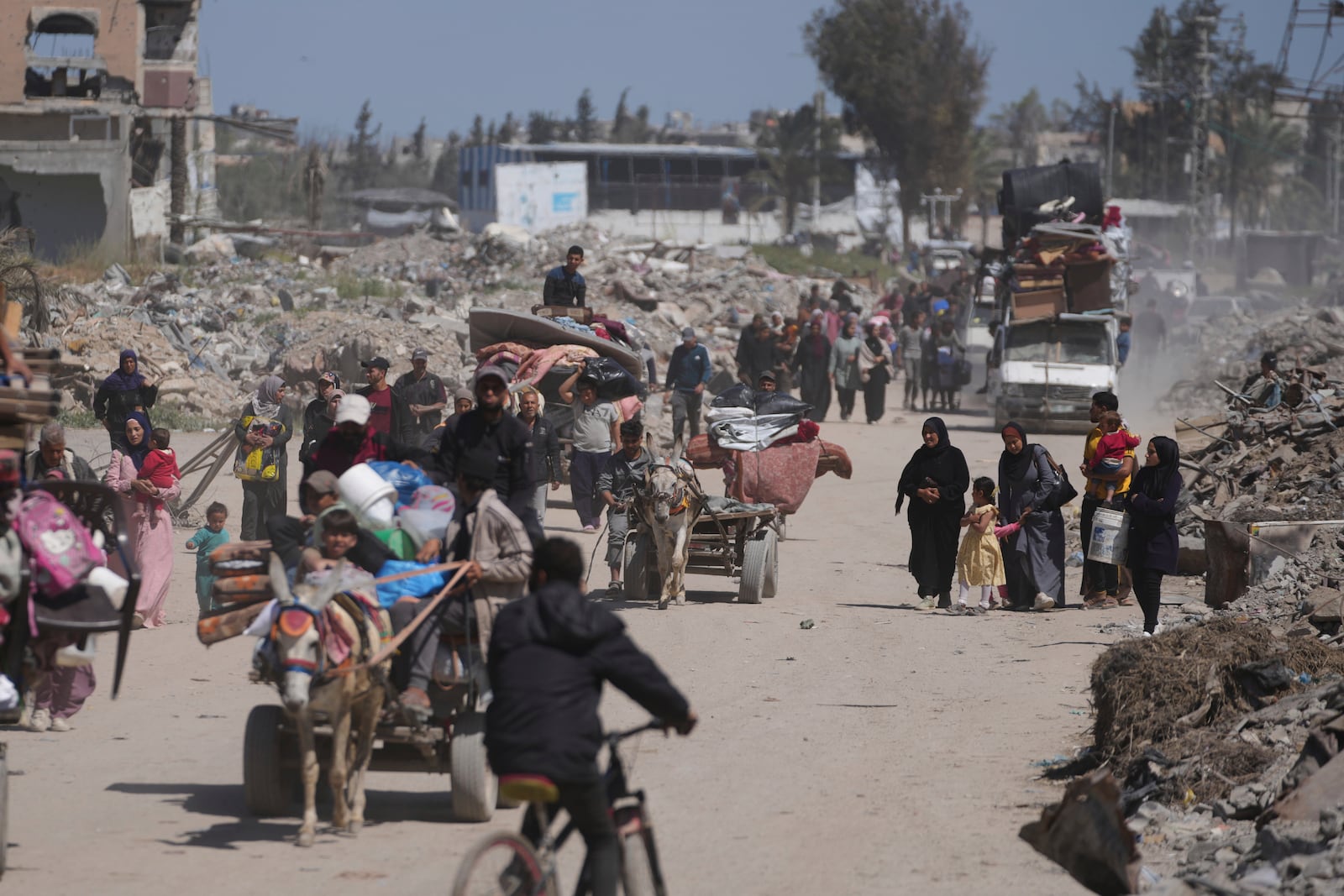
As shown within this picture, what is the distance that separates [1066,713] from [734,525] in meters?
4.48

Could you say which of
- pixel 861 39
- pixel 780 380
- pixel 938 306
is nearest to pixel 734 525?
Result: pixel 780 380

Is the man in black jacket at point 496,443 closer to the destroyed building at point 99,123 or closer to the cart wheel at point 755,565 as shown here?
the cart wheel at point 755,565

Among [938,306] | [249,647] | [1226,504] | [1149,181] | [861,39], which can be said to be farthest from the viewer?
[1149,181]

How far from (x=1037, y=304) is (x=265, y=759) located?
2208 cm

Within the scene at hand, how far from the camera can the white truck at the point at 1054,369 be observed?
2711 cm

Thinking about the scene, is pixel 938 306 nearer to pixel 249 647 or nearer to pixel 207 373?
pixel 207 373

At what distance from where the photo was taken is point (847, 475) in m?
16.1

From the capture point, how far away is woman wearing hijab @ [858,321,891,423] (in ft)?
93.6

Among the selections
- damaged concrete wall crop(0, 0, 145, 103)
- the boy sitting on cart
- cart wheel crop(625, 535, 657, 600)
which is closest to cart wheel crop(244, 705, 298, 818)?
the boy sitting on cart

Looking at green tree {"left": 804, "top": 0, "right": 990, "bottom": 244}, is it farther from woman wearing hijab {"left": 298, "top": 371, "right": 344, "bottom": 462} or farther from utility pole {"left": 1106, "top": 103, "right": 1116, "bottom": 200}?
woman wearing hijab {"left": 298, "top": 371, "right": 344, "bottom": 462}

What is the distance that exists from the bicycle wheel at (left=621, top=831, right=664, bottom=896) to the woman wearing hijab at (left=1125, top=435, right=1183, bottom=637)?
742 centimetres

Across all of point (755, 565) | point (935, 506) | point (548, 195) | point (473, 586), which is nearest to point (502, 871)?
point (473, 586)

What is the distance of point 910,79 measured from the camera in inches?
2847

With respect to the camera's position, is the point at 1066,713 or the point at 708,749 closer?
the point at 708,749
